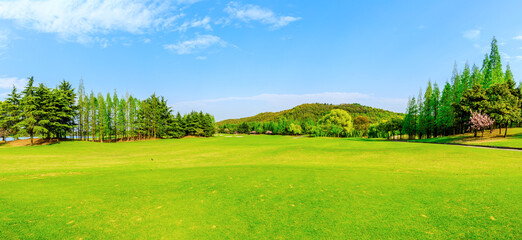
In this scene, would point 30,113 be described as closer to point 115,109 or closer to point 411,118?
point 115,109

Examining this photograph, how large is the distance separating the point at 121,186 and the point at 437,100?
77.7m

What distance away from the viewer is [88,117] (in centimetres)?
5841

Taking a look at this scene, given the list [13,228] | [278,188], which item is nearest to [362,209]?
[278,188]

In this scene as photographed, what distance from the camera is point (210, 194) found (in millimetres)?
9562

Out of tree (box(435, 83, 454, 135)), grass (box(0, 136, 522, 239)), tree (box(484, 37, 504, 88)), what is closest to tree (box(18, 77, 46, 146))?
grass (box(0, 136, 522, 239))

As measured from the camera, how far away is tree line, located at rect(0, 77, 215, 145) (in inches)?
1738

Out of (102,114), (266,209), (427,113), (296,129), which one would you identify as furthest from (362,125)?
(266,209)

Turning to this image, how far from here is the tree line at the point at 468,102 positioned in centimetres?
4178

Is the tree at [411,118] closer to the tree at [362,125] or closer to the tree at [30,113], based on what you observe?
the tree at [362,125]

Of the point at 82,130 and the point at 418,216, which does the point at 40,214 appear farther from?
the point at 82,130

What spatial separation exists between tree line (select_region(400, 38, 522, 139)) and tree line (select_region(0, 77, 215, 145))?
76.9 metres

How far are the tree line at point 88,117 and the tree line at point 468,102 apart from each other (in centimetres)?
7690

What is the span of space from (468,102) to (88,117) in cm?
9592

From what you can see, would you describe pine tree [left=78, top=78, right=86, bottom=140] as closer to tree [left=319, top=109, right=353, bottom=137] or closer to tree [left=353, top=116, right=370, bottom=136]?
tree [left=319, top=109, right=353, bottom=137]
